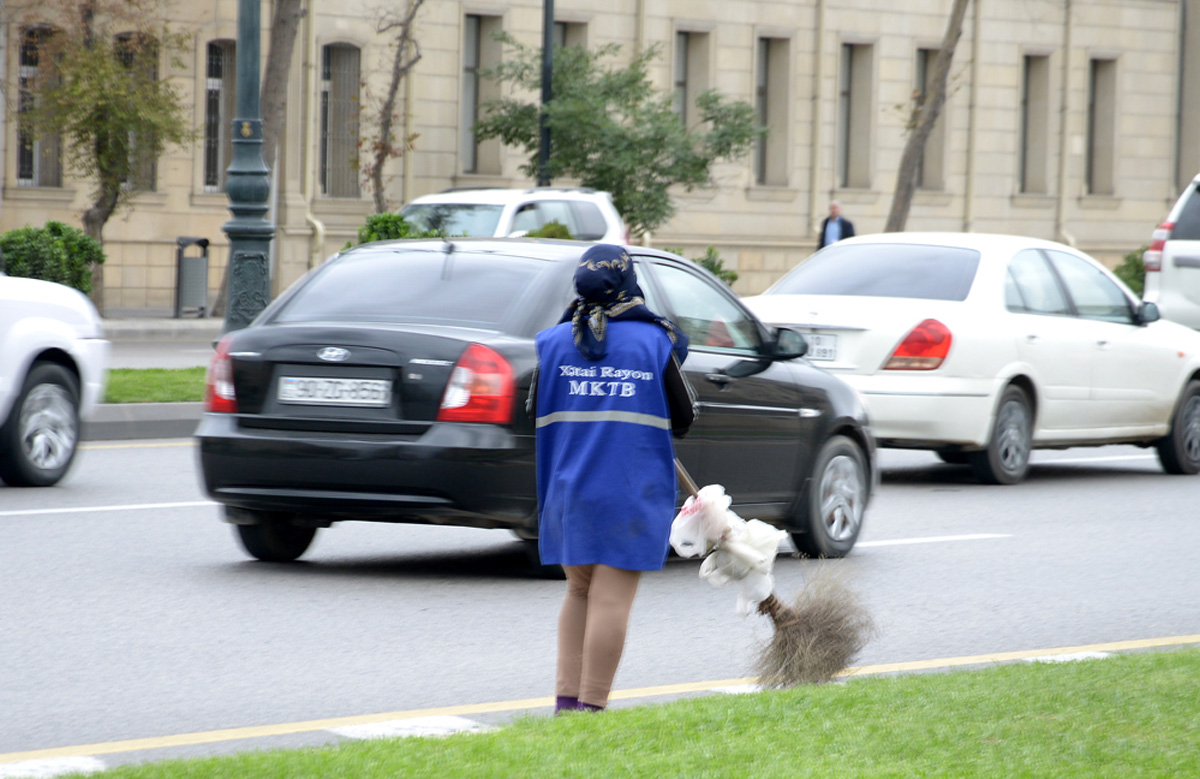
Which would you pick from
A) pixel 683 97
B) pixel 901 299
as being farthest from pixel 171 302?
pixel 901 299

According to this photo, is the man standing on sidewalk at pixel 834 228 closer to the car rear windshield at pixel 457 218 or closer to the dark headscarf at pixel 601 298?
the car rear windshield at pixel 457 218

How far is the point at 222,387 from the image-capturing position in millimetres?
8766

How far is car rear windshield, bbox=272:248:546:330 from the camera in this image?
8.75m

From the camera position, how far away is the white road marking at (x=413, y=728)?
18.6ft

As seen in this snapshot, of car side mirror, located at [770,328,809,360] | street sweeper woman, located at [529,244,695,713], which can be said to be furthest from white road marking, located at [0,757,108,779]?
car side mirror, located at [770,328,809,360]

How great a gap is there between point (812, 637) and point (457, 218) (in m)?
16.3

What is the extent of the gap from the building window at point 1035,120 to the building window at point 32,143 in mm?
22877

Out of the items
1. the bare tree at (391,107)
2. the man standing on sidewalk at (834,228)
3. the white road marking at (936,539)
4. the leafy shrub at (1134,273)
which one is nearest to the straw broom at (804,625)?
the white road marking at (936,539)

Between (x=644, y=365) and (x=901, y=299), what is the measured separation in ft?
25.1

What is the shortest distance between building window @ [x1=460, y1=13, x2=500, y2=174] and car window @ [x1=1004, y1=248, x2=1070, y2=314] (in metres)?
22.7

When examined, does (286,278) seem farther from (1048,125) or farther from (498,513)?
(498,513)

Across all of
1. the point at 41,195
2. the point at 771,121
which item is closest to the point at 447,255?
the point at 41,195

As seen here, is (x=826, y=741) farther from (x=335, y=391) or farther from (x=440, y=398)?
(x=335, y=391)

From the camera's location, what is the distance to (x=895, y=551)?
10.3 m
